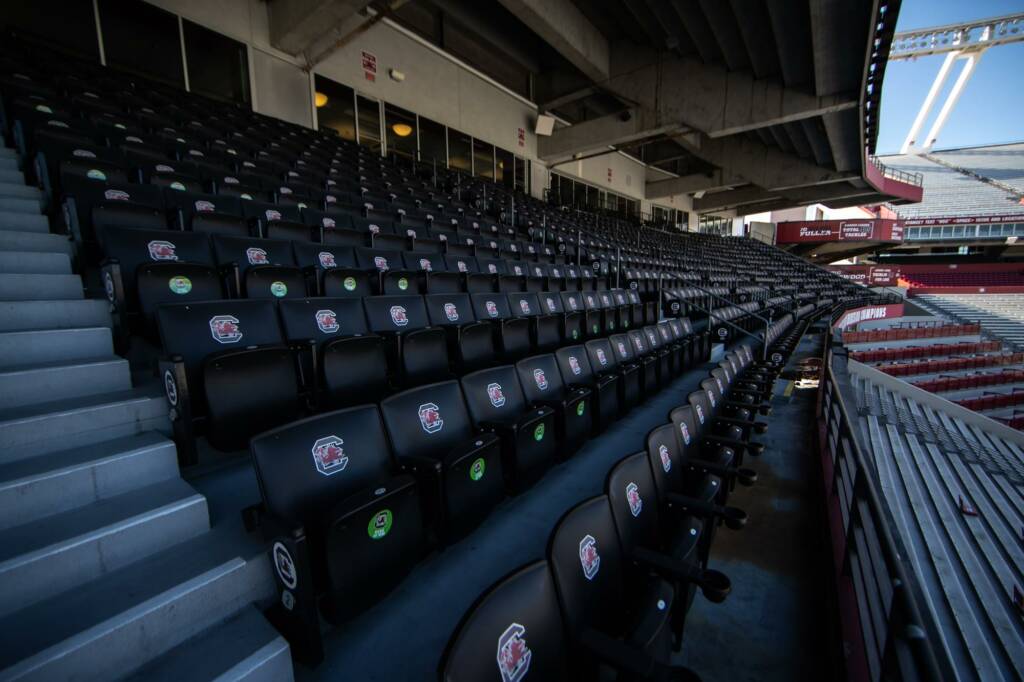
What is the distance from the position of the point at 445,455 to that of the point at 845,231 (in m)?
22.7

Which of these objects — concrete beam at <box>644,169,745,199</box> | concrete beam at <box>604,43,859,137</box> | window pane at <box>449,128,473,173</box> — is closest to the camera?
concrete beam at <box>604,43,859,137</box>

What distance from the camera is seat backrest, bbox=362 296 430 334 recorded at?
1.91m

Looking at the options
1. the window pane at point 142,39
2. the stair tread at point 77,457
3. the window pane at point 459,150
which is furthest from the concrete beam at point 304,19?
the stair tread at point 77,457

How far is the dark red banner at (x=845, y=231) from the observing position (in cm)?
1788

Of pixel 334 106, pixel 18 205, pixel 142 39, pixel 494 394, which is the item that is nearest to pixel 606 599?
pixel 494 394

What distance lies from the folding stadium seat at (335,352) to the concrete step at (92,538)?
48 cm

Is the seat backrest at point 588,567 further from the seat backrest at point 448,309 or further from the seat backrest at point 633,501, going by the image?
the seat backrest at point 448,309

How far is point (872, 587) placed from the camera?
940mm

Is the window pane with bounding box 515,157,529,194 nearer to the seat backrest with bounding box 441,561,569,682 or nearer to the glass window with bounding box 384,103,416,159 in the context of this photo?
the glass window with bounding box 384,103,416,159

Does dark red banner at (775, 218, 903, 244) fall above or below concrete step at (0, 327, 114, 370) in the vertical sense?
above

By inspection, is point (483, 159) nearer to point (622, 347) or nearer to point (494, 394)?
point (622, 347)

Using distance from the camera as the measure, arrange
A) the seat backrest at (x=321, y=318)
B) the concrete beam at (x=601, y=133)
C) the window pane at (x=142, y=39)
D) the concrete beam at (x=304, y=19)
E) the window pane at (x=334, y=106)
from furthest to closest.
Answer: the concrete beam at (x=601, y=133) < the window pane at (x=334, y=106) < the concrete beam at (x=304, y=19) < the window pane at (x=142, y=39) < the seat backrest at (x=321, y=318)

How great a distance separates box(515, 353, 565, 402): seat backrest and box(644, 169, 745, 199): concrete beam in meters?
13.0

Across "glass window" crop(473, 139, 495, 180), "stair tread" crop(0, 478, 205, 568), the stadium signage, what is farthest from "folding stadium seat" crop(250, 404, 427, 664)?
"glass window" crop(473, 139, 495, 180)
